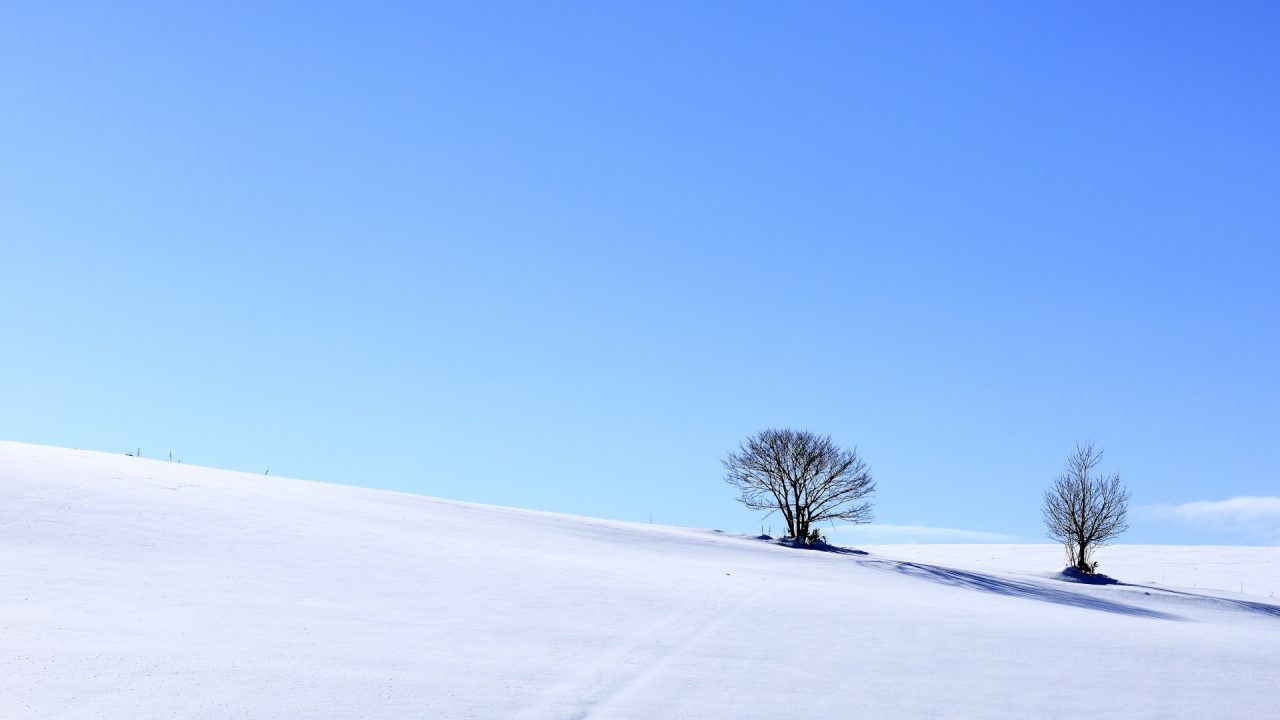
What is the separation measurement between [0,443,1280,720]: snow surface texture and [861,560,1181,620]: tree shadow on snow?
22.7ft

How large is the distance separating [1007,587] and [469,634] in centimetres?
2166

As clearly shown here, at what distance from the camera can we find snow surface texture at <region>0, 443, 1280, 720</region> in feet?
34.3

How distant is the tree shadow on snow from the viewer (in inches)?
1093

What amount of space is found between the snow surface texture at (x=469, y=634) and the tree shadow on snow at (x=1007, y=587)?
6904 millimetres

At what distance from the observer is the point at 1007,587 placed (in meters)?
30.2

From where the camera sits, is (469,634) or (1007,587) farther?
(1007,587)

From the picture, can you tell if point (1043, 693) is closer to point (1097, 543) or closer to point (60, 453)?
point (60, 453)

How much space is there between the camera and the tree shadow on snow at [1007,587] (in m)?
27.8

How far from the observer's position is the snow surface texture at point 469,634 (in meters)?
10.5

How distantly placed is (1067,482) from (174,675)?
145 feet

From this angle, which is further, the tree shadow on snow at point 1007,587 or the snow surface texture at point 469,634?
the tree shadow on snow at point 1007,587

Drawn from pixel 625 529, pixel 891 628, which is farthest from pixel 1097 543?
pixel 891 628

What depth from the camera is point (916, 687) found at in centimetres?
1224

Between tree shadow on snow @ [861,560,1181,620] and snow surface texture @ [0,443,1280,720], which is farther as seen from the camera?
tree shadow on snow @ [861,560,1181,620]
